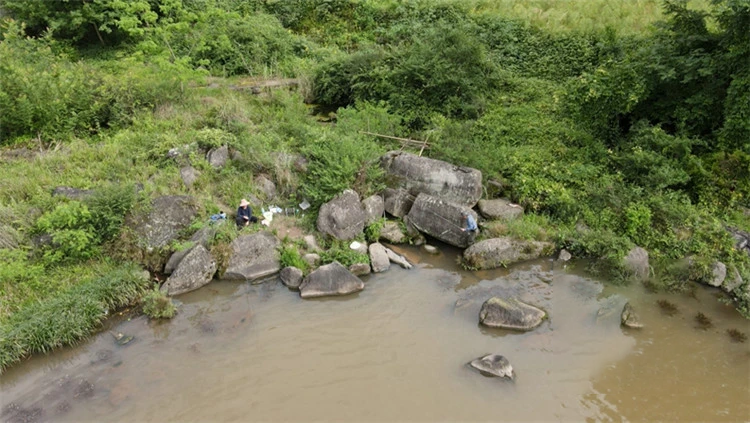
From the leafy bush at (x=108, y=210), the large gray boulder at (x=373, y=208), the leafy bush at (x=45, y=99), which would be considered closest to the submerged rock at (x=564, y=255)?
the large gray boulder at (x=373, y=208)

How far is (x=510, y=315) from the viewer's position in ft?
28.5

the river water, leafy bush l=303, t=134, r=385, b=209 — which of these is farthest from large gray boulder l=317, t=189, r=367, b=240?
the river water

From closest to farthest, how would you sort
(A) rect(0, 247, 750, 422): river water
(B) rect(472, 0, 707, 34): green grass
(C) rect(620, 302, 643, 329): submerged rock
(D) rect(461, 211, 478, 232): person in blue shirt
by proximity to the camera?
1. (A) rect(0, 247, 750, 422): river water
2. (C) rect(620, 302, 643, 329): submerged rock
3. (D) rect(461, 211, 478, 232): person in blue shirt
4. (B) rect(472, 0, 707, 34): green grass

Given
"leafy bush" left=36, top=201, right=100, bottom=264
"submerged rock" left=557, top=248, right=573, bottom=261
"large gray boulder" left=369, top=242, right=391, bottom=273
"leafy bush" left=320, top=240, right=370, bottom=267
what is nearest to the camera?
"leafy bush" left=36, top=201, right=100, bottom=264

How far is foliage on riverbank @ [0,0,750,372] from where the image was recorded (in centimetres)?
1012

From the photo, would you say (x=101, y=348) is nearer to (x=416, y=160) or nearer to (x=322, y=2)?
(x=416, y=160)

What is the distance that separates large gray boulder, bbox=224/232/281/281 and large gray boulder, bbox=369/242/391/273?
2.04 meters

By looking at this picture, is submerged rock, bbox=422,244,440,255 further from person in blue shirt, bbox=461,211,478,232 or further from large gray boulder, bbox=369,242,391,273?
large gray boulder, bbox=369,242,391,273

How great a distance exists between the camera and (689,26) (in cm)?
1220

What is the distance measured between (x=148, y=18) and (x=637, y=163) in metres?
14.8

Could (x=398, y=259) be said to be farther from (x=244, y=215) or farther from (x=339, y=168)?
(x=244, y=215)

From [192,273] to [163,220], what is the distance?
1.58m

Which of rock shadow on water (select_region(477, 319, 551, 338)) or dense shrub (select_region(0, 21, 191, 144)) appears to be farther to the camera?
dense shrub (select_region(0, 21, 191, 144))

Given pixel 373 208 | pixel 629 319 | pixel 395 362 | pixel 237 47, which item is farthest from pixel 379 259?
pixel 237 47
